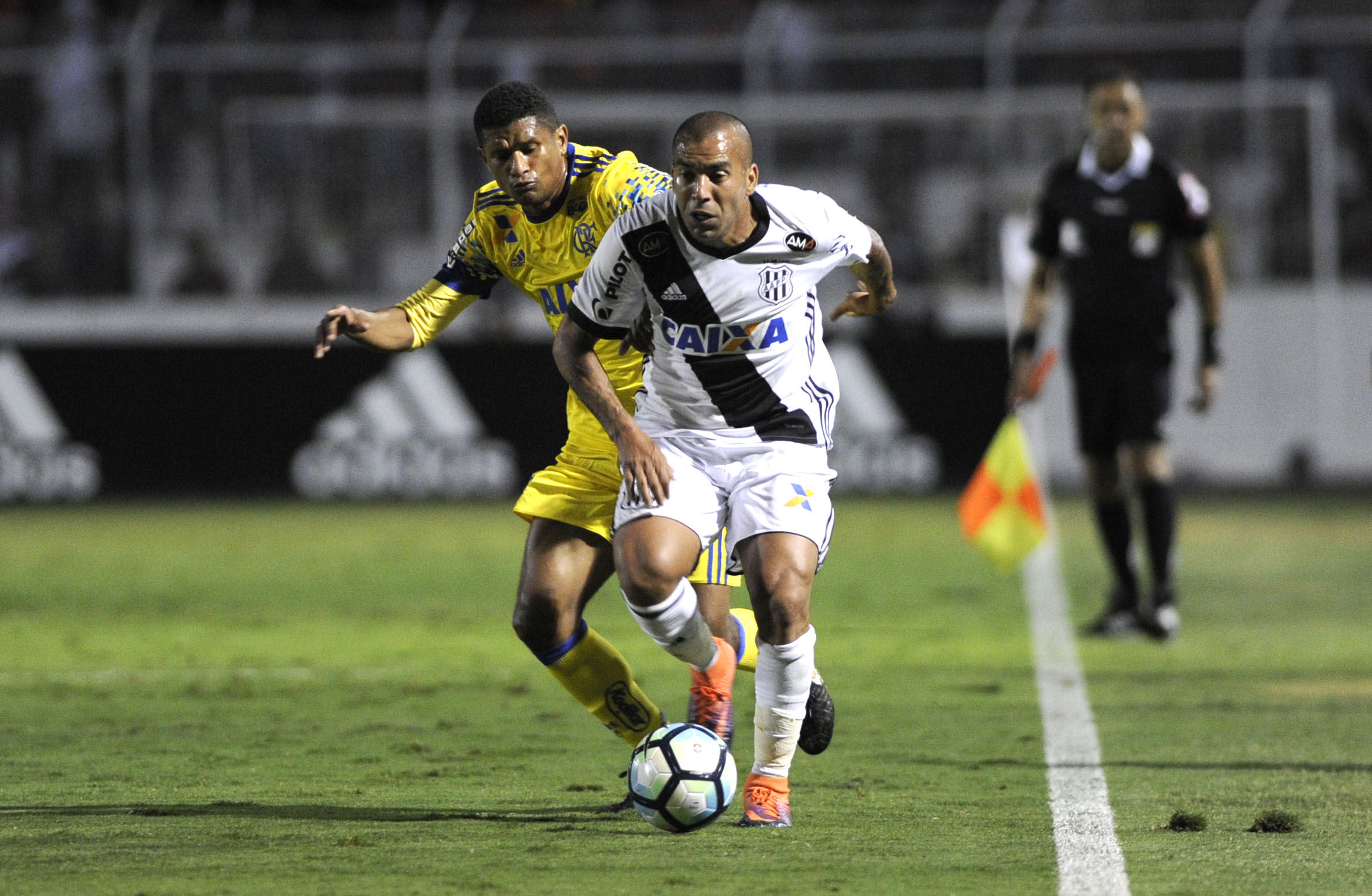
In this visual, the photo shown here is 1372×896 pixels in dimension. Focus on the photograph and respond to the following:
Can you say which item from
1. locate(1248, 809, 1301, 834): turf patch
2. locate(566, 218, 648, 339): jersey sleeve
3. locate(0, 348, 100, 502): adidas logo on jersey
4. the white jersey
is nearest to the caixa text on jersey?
the white jersey

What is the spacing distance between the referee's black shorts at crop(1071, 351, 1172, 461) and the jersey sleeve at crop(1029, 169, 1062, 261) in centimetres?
58

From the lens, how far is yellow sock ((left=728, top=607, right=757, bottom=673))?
5641 millimetres

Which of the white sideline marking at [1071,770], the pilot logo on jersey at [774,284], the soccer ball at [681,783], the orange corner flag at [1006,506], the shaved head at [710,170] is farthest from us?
the orange corner flag at [1006,506]

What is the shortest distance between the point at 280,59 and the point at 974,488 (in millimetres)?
11379

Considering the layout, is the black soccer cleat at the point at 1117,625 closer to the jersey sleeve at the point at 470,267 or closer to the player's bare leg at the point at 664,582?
the player's bare leg at the point at 664,582

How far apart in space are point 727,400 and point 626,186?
74 cm

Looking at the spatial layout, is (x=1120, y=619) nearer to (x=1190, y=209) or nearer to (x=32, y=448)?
(x=1190, y=209)

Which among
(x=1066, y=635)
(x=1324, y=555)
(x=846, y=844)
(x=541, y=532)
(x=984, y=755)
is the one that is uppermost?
(x=541, y=532)

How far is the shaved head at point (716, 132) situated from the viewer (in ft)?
15.4

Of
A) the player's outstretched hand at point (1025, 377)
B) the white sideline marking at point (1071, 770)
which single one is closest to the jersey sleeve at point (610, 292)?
the white sideline marking at point (1071, 770)

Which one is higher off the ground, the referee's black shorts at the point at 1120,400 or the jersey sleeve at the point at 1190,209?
the jersey sleeve at the point at 1190,209

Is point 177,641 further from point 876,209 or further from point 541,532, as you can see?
point 876,209

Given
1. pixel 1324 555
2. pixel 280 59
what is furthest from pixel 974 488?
pixel 280 59

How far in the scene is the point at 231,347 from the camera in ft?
57.3
